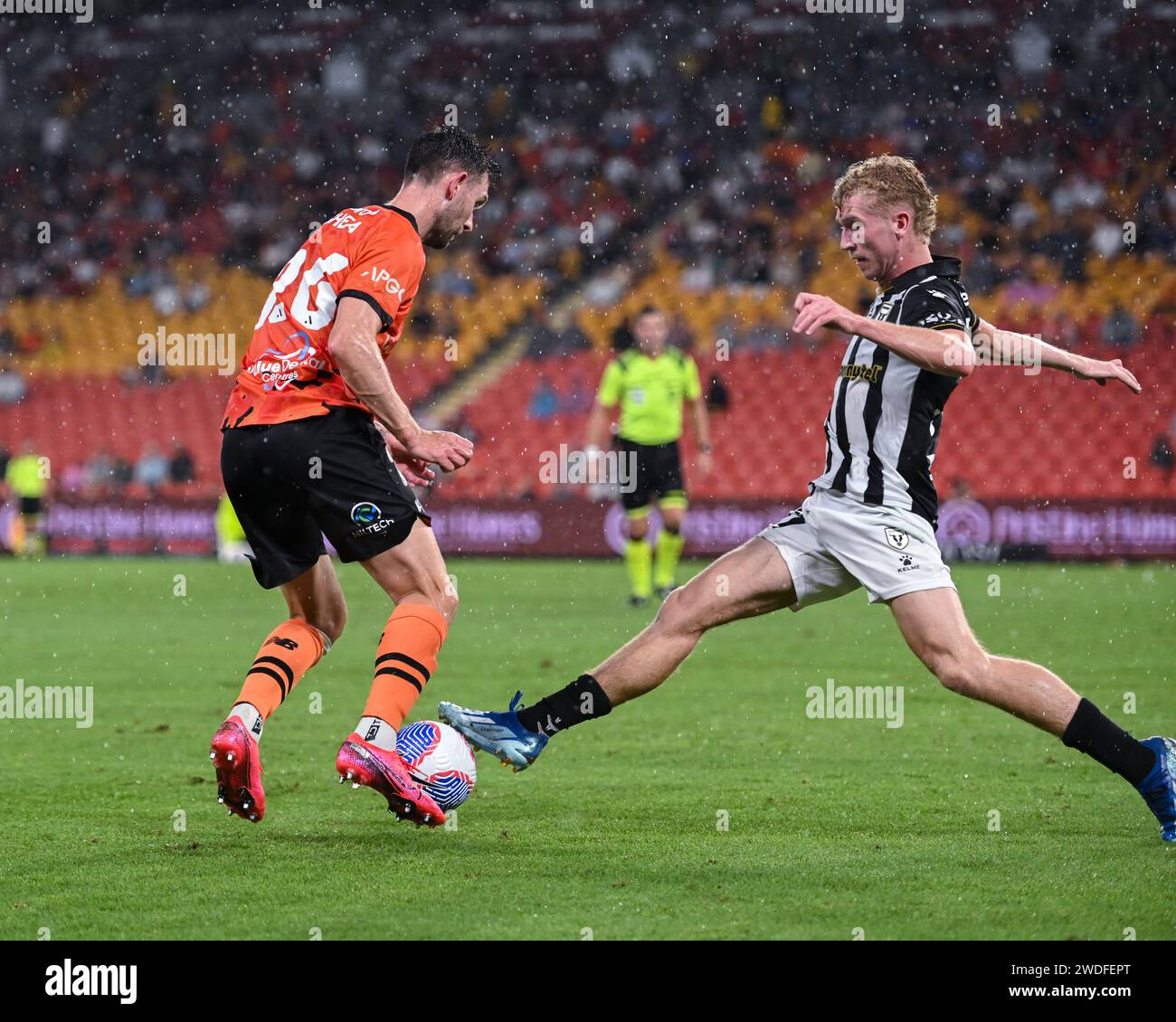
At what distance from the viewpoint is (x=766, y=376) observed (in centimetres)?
2306

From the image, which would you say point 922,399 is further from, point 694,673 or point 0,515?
point 0,515

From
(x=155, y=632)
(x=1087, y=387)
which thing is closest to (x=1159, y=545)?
(x=1087, y=387)

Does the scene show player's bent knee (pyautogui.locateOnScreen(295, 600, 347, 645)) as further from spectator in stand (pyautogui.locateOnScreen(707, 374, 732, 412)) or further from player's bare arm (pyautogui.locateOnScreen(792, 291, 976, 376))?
spectator in stand (pyautogui.locateOnScreen(707, 374, 732, 412))

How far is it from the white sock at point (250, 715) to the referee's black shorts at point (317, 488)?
42 cm

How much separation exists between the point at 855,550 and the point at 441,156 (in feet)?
6.26

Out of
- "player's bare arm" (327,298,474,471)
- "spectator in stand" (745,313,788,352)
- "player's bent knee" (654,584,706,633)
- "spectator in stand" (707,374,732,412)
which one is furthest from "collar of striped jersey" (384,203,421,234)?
"spectator in stand" (745,313,788,352)

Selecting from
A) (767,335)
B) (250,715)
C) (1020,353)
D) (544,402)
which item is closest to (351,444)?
(250,715)

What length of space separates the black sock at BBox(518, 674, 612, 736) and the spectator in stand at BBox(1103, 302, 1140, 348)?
57.7ft

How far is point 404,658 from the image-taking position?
16.6 feet

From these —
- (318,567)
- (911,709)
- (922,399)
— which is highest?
(922,399)

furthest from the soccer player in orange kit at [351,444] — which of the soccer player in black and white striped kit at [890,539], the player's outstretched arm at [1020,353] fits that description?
the player's outstretched arm at [1020,353]

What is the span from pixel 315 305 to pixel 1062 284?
1890 centimetres

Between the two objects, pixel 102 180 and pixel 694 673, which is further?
pixel 102 180

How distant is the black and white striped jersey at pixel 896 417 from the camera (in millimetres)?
5070
